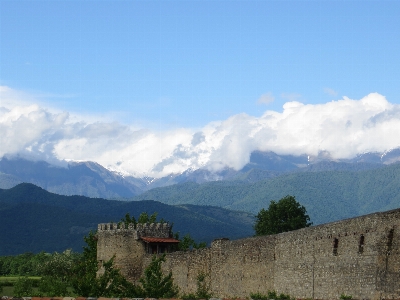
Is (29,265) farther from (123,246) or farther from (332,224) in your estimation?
(332,224)

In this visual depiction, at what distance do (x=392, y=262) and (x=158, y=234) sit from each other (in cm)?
2373

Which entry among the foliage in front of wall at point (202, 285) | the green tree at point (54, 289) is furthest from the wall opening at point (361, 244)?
the green tree at point (54, 289)

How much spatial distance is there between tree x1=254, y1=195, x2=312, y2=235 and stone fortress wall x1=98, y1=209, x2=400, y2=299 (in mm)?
30855

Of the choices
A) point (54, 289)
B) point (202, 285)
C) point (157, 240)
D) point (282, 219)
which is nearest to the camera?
point (202, 285)

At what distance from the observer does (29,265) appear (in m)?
141

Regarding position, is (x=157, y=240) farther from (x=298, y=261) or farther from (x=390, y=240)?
(x=390, y=240)

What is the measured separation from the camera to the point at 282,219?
79688 mm

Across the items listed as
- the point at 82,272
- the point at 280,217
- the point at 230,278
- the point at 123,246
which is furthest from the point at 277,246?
the point at 280,217

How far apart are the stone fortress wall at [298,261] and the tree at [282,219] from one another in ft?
101

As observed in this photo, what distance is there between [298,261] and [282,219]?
45.5 meters

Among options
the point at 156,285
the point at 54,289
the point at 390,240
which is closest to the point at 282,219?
the point at 54,289

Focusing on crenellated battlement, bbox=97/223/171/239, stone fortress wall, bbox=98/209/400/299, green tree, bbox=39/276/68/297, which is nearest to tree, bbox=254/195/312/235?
green tree, bbox=39/276/68/297

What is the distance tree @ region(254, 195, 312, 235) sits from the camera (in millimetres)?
77562

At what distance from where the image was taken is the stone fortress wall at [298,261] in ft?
90.0
